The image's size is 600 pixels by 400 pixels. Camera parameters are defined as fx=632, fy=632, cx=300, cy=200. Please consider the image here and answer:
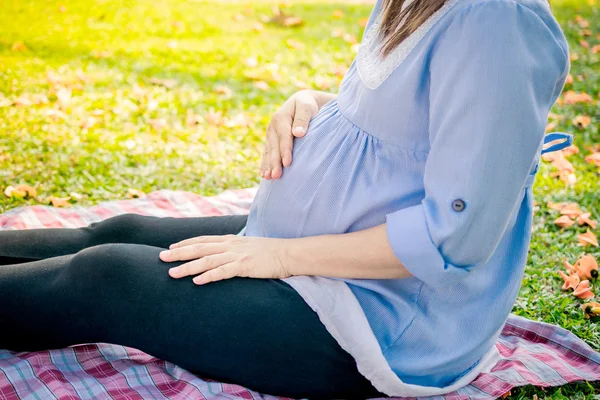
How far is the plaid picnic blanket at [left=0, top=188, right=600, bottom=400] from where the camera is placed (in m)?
1.87

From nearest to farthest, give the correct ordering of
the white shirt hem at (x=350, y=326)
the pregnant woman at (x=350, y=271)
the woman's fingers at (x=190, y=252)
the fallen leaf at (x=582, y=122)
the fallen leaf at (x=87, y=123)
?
the pregnant woman at (x=350, y=271)
the white shirt hem at (x=350, y=326)
the woman's fingers at (x=190, y=252)
the fallen leaf at (x=87, y=123)
the fallen leaf at (x=582, y=122)

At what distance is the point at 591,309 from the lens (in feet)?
8.23

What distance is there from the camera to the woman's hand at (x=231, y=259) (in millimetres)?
1666

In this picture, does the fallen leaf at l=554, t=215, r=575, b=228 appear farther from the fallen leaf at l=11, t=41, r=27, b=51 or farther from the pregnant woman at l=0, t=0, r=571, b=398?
the fallen leaf at l=11, t=41, r=27, b=51

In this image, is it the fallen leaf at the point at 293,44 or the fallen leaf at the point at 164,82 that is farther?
the fallen leaf at the point at 293,44

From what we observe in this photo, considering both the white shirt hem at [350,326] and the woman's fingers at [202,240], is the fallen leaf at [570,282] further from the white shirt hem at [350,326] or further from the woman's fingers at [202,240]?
the woman's fingers at [202,240]

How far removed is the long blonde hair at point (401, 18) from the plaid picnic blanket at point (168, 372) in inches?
42.5

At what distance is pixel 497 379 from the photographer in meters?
2.05

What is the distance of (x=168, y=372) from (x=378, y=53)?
3.83 feet

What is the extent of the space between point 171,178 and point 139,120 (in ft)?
2.83

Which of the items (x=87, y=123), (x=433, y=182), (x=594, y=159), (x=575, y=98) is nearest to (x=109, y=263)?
(x=433, y=182)

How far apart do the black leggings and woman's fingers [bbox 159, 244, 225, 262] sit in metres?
0.03

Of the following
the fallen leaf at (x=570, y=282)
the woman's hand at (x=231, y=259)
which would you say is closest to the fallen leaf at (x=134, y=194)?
the woman's hand at (x=231, y=259)

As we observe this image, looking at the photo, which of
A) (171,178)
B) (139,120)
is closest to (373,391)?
(171,178)
